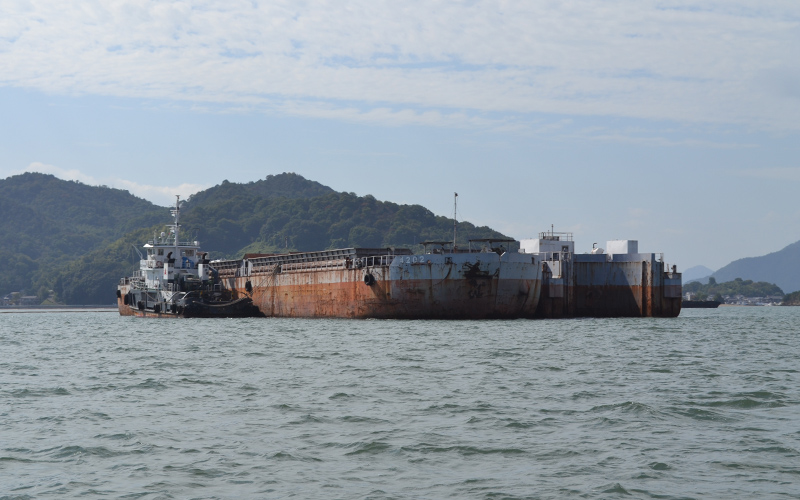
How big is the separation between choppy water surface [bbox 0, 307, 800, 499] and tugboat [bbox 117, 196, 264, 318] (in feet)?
92.4

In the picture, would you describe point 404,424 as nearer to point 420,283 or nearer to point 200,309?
point 420,283

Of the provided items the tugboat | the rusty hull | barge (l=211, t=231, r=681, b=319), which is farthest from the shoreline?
the rusty hull

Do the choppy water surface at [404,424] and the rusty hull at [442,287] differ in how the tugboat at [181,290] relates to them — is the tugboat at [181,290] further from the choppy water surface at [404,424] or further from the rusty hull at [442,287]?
the choppy water surface at [404,424]

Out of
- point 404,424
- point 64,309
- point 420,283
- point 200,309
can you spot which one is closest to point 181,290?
point 200,309

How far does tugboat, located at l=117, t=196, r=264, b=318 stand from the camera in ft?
193

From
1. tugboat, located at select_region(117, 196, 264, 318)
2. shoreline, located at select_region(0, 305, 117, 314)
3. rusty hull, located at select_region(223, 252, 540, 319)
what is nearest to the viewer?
rusty hull, located at select_region(223, 252, 540, 319)

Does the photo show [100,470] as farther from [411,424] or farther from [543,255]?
[543,255]

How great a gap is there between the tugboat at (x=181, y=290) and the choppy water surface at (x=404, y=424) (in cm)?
2815

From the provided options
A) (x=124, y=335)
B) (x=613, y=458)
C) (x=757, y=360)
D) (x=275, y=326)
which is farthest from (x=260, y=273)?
(x=613, y=458)

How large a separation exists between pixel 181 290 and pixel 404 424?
156ft

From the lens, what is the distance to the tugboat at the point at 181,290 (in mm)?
58844

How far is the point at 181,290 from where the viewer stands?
2405 inches

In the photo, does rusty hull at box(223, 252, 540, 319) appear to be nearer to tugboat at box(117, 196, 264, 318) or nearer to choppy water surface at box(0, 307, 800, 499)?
tugboat at box(117, 196, 264, 318)

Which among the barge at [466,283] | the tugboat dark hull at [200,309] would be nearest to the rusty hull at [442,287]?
the barge at [466,283]
